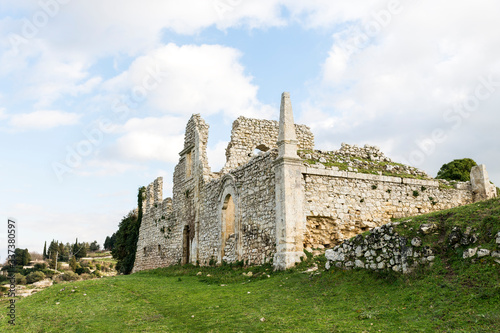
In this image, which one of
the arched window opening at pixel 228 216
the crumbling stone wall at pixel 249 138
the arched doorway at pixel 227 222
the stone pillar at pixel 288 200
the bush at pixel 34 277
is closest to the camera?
the stone pillar at pixel 288 200

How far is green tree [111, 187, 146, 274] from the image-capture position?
109ft

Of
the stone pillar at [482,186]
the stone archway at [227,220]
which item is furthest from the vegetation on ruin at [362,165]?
the stone archway at [227,220]

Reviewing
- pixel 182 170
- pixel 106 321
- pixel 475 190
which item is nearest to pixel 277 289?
pixel 106 321

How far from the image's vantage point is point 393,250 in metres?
8.52

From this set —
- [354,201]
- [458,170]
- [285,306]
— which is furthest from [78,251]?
[285,306]

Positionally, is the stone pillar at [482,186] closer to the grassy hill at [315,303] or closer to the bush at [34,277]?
the grassy hill at [315,303]

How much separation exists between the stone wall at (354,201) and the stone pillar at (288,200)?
0.48 m

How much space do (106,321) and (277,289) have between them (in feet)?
13.1

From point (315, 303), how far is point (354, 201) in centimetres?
706

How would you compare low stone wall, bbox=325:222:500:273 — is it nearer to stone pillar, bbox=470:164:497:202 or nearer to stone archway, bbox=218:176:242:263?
stone archway, bbox=218:176:242:263

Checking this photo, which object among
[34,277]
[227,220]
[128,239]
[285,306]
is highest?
[227,220]

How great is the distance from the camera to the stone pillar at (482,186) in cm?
1750

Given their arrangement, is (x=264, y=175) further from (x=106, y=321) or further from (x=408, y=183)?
(x=106, y=321)

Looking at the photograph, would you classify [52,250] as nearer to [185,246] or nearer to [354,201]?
[185,246]
